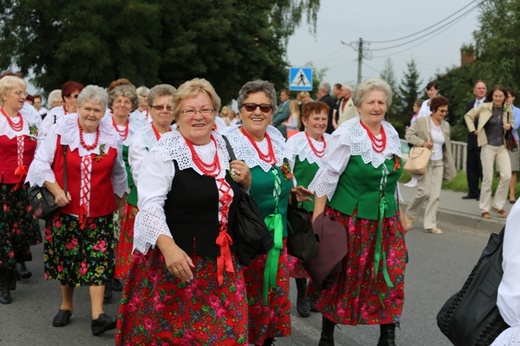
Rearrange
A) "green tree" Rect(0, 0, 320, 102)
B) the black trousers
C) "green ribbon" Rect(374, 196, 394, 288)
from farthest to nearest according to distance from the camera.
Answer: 1. "green tree" Rect(0, 0, 320, 102)
2. the black trousers
3. "green ribbon" Rect(374, 196, 394, 288)

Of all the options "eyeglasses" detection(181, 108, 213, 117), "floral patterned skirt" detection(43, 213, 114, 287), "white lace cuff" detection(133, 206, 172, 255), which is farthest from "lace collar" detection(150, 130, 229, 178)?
"floral patterned skirt" detection(43, 213, 114, 287)

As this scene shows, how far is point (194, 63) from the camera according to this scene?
113 feet

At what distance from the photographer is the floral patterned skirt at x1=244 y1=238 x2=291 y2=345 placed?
15.8 feet

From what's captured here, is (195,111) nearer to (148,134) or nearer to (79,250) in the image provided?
(148,134)

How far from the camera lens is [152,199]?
3861 mm

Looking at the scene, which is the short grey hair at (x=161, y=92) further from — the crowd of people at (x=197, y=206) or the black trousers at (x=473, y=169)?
the black trousers at (x=473, y=169)

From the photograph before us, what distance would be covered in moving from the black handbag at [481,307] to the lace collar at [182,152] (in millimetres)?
1595

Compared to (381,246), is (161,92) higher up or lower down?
higher up

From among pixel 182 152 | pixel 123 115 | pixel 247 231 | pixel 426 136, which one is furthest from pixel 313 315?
pixel 426 136

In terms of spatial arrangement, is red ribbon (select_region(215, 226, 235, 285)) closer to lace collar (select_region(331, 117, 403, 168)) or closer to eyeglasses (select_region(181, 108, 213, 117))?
eyeglasses (select_region(181, 108, 213, 117))

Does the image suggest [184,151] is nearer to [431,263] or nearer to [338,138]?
[338,138]

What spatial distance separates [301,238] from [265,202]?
0.39 metres

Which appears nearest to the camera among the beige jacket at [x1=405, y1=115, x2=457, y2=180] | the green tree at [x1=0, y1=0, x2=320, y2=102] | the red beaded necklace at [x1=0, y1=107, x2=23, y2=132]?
the red beaded necklace at [x1=0, y1=107, x2=23, y2=132]

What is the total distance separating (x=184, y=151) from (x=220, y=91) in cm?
3347
